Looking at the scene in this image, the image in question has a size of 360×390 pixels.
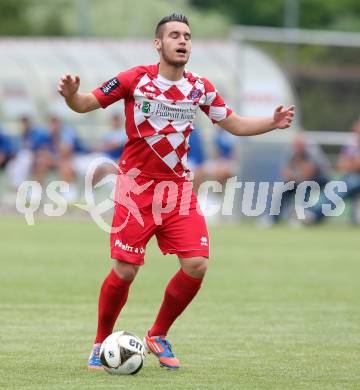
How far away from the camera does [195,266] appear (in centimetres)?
718

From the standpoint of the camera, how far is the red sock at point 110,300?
716cm

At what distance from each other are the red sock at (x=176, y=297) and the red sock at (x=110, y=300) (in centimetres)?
29

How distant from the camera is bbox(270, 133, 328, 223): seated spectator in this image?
20688 millimetres

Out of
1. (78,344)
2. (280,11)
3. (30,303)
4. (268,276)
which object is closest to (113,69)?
(268,276)

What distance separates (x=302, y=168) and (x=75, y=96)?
14.1 meters

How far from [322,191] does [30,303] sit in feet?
39.2

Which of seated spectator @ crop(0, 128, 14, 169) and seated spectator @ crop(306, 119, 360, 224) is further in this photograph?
seated spectator @ crop(0, 128, 14, 169)

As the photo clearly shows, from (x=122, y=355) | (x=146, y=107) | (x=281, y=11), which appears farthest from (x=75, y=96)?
(x=281, y=11)

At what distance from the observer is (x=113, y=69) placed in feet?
83.6

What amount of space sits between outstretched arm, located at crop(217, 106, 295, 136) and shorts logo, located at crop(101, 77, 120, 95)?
0.80 m

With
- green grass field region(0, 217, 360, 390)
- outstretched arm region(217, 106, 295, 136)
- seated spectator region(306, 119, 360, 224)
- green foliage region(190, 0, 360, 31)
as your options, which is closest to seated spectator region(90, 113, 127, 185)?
seated spectator region(306, 119, 360, 224)

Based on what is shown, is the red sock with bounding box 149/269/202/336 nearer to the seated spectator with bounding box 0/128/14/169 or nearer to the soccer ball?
the soccer ball

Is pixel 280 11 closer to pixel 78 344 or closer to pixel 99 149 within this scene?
pixel 99 149

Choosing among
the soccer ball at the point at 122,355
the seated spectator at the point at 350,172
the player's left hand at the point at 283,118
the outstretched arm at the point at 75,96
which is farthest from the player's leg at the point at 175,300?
the seated spectator at the point at 350,172
